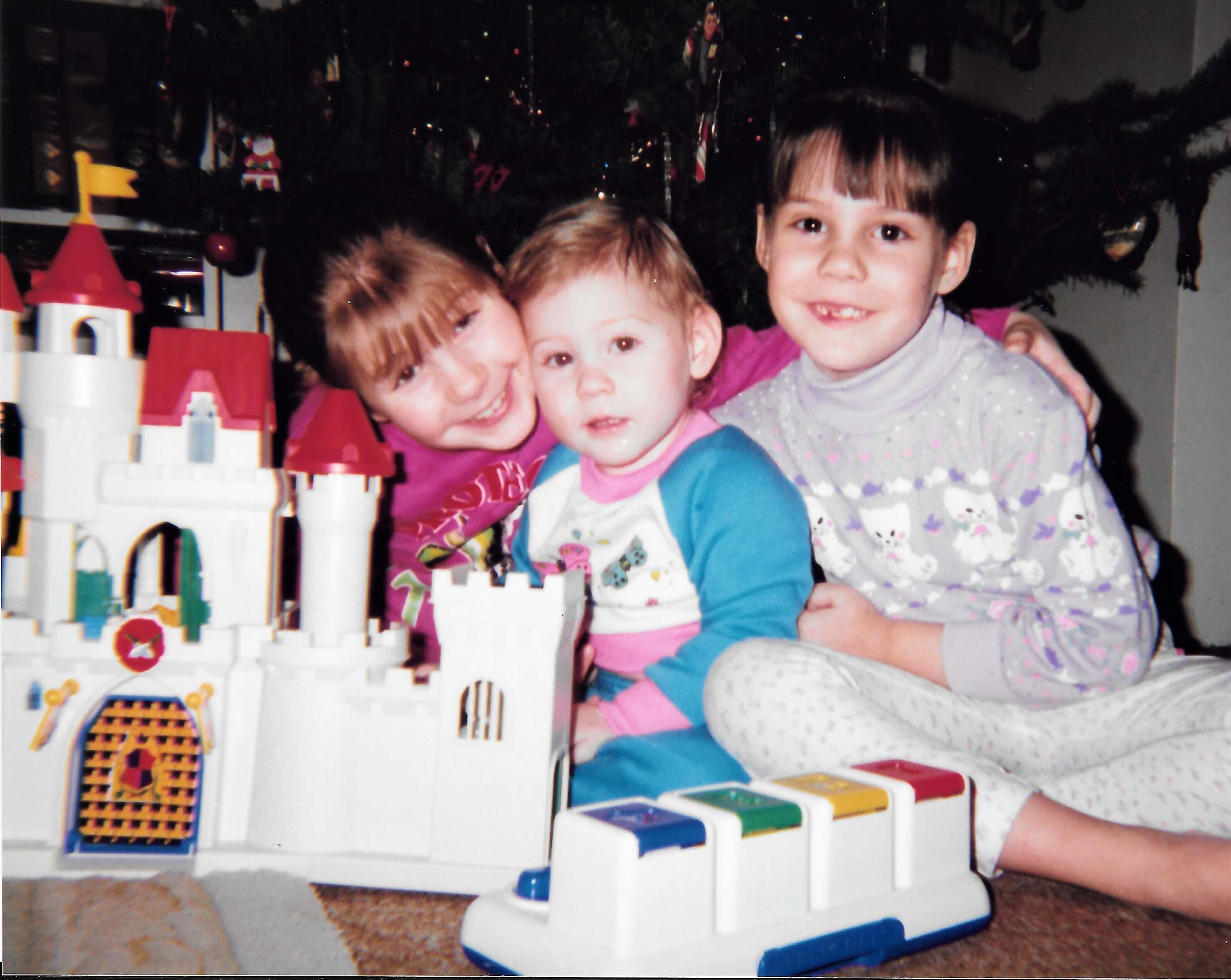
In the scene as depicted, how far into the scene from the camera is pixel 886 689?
34.2 inches

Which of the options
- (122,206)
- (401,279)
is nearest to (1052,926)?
(401,279)

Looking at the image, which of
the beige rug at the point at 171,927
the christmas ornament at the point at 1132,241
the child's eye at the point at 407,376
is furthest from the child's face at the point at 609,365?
the christmas ornament at the point at 1132,241

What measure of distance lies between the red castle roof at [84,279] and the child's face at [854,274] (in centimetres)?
59

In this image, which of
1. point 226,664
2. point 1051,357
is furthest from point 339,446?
point 1051,357

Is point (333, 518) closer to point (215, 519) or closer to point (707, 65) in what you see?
point (215, 519)

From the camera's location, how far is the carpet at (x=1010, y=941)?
625 mm

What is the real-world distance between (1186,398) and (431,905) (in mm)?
1636

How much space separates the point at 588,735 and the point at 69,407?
50 cm

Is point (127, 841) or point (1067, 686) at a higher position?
point (1067, 686)

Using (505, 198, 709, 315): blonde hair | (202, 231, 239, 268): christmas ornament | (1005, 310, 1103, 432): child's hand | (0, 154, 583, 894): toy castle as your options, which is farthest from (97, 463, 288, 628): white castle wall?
(1005, 310, 1103, 432): child's hand

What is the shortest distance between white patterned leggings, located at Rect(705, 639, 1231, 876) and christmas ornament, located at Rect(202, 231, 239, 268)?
0.74 meters

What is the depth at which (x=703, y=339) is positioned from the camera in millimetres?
1000

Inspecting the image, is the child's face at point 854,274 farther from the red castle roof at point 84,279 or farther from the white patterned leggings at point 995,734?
the red castle roof at point 84,279

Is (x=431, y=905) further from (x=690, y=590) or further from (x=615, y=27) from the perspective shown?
(x=615, y=27)
